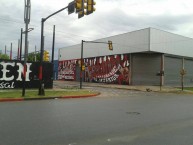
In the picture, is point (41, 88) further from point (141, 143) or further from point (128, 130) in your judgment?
point (141, 143)

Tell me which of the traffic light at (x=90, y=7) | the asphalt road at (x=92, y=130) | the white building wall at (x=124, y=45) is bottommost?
the asphalt road at (x=92, y=130)

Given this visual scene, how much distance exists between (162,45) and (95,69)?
15.6 m

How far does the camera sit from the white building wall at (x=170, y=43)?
47.6m

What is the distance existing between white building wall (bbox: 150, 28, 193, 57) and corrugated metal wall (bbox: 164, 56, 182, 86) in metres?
1.37

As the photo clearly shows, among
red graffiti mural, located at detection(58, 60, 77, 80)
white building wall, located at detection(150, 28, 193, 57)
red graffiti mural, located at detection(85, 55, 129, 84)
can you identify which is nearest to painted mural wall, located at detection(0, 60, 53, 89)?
white building wall, located at detection(150, 28, 193, 57)

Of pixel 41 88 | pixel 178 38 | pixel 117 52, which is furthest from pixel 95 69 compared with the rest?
pixel 41 88

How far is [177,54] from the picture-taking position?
5231cm

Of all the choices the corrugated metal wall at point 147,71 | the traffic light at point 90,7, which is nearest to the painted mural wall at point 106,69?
the corrugated metal wall at point 147,71

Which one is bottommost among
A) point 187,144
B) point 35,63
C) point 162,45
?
point 187,144

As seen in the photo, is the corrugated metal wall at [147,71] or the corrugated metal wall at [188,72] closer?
the corrugated metal wall at [147,71]

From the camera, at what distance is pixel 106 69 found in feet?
185

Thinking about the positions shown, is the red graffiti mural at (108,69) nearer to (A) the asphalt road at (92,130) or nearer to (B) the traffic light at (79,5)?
(B) the traffic light at (79,5)

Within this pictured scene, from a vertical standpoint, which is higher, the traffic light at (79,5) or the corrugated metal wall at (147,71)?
the traffic light at (79,5)

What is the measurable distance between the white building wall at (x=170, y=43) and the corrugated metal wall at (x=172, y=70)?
137 centimetres
